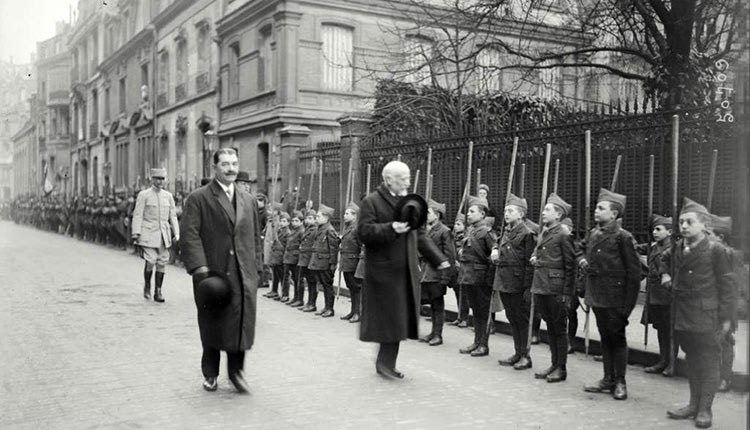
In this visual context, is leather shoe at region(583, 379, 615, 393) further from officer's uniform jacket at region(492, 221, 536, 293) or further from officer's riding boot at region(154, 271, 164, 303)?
officer's riding boot at region(154, 271, 164, 303)

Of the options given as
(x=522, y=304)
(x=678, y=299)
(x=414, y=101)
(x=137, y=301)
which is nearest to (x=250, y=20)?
(x=414, y=101)

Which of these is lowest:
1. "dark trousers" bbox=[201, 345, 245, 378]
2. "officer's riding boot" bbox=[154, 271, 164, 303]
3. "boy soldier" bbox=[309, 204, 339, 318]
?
"officer's riding boot" bbox=[154, 271, 164, 303]

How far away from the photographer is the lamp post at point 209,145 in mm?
25375

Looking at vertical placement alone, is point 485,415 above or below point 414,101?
below

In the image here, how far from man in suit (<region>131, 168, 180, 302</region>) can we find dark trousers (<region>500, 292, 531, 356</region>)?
6.34m

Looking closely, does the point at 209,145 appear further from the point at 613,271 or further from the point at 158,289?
the point at 613,271

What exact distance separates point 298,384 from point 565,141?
6255 millimetres

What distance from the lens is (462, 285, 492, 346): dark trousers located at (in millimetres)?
8141

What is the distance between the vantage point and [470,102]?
1920cm

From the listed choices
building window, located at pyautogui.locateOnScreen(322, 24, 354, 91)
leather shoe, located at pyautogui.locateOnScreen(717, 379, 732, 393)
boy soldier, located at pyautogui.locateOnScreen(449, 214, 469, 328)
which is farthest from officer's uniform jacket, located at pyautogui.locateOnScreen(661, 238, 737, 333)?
building window, located at pyautogui.locateOnScreen(322, 24, 354, 91)

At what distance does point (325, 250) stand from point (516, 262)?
12.5 ft

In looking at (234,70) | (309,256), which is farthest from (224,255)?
(234,70)

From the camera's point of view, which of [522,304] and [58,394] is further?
[522,304]

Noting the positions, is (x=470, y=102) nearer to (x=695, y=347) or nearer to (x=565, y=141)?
(x=565, y=141)
